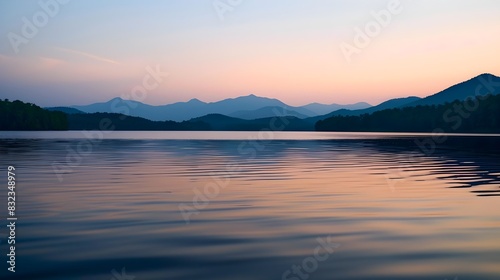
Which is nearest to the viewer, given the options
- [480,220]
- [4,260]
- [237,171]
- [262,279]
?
[262,279]

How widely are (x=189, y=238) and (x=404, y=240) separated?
589cm

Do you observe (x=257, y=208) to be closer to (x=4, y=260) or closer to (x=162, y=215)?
(x=162, y=215)

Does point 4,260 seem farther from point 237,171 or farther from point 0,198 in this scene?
point 237,171

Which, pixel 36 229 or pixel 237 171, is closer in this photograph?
pixel 36 229

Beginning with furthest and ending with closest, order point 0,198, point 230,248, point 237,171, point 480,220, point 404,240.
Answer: point 237,171, point 0,198, point 480,220, point 404,240, point 230,248

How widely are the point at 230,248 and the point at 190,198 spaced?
10460 millimetres

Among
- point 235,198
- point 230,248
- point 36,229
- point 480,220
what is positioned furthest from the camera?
point 235,198

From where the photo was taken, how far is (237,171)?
128 feet

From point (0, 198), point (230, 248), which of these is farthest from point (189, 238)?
point (0, 198)

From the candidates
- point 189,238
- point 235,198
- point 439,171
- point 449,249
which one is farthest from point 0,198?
point 439,171

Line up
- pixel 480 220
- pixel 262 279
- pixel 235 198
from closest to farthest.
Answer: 1. pixel 262 279
2. pixel 480 220
3. pixel 235 198

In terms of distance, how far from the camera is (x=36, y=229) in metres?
16.0

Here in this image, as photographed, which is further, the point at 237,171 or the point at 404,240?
the point at 237,171

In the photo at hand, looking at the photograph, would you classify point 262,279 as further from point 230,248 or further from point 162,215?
point 162,215
